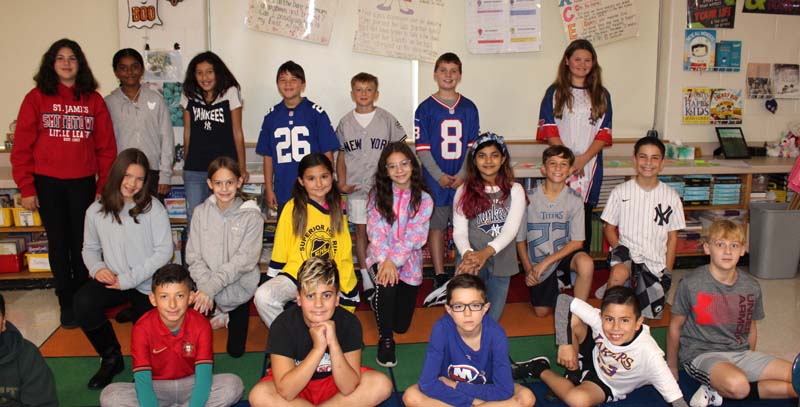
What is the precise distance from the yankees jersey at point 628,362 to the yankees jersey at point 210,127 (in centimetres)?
216

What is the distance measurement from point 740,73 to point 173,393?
4671 millimetres

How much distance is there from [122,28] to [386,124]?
78.4 inches

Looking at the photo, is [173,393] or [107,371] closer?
[173,393]

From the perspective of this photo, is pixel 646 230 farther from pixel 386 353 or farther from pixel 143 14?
pixel 143 14

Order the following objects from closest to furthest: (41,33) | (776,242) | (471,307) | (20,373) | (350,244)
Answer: (20,373) → (471,307) → (350,244) → (776,242) → (41,33)

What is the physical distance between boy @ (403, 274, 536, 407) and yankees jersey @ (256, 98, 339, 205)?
5.41 feet

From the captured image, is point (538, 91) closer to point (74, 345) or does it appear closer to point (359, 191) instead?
point (359, 191)

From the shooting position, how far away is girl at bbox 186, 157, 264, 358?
3.02 metres

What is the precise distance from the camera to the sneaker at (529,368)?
2801mm

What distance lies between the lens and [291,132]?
145 inches

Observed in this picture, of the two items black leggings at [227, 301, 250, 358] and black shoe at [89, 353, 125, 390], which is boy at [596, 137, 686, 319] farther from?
black shoe at [89, 353, 125, 390]

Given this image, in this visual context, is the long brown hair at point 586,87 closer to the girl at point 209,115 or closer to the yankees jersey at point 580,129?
the yankees jersey at point 580,129

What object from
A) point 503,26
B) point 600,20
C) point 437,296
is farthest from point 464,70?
point 437,296

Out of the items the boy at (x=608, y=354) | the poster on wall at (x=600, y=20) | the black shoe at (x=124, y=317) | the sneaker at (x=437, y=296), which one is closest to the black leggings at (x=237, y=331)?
the black shoe at (x=124, y=317)
